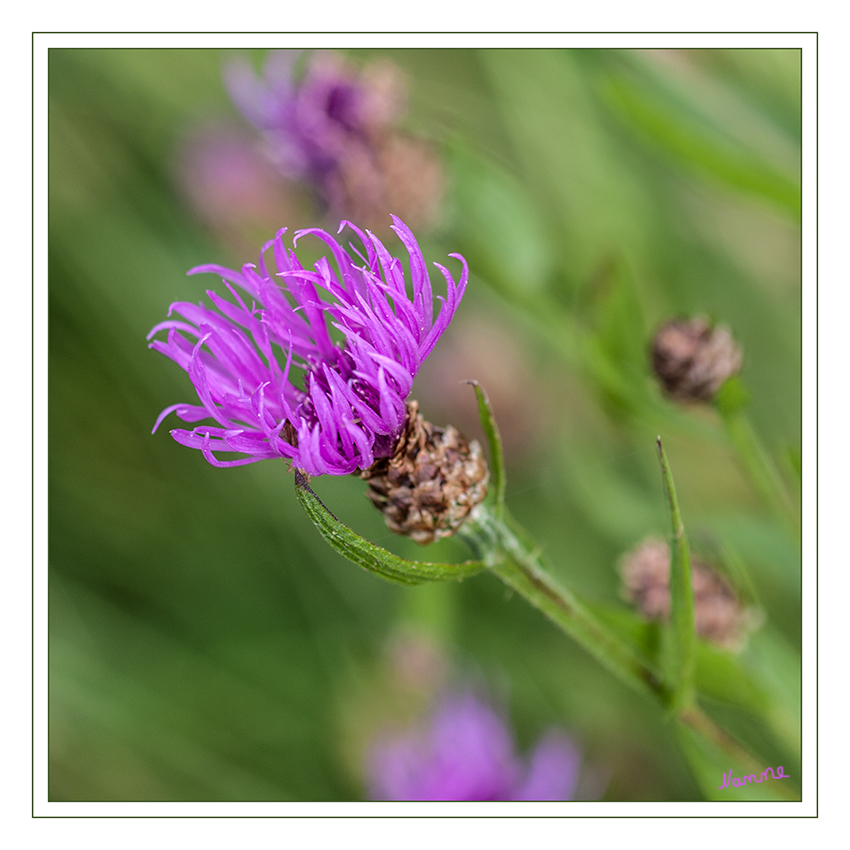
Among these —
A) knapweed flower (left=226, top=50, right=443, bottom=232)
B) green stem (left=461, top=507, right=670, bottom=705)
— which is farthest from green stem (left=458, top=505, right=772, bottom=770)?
knapweed flower (left=226, top=50, right=443, bottom=232)

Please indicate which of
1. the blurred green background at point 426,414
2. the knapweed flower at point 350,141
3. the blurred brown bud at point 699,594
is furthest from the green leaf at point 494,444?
the knapweed flower at point 350,141

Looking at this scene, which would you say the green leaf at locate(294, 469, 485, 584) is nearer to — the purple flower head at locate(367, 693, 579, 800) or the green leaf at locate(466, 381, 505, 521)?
the green leaf at locate(466, 381, 505, 521)

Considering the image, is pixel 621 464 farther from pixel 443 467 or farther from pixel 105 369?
pixel 105 369

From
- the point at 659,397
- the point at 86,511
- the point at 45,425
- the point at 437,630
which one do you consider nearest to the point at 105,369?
the point at 86,511
